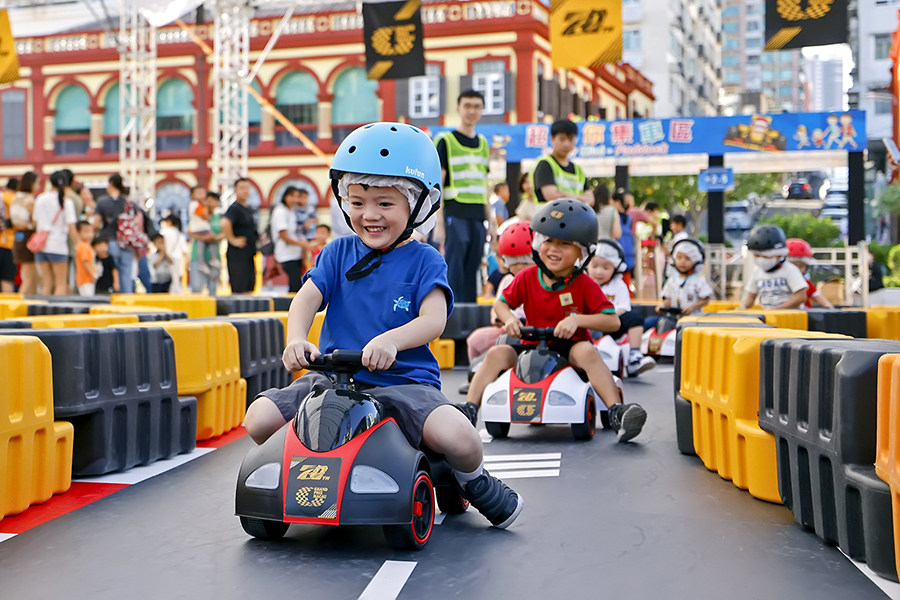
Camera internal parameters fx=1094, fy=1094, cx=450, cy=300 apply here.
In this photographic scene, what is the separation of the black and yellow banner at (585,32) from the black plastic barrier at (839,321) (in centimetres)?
639

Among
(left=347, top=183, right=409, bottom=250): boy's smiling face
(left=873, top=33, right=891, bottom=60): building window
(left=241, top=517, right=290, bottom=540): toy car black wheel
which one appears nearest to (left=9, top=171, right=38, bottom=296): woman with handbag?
(left=347, top=183, right=409, bottom=250): boy's smiling face

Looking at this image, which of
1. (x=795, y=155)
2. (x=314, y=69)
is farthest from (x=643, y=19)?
(x=795, y=155)

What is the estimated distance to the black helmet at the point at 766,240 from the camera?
400 inches

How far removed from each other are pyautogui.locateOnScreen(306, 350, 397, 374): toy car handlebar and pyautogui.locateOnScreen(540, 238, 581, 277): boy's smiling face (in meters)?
3.04

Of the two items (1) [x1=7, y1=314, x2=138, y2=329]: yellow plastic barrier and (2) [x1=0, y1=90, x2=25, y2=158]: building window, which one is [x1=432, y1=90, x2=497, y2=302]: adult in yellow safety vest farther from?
(2) [x1=0, y1=90, x2=25, y2=158]: building window

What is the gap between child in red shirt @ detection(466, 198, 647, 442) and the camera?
20.7 ft

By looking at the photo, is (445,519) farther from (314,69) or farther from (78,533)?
(314,69)

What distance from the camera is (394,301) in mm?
3996

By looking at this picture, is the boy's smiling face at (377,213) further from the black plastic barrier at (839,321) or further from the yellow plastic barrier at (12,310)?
the yellow plastic barrier at (12,310)

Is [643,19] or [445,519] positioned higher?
[643,19]

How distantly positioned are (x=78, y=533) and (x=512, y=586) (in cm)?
163

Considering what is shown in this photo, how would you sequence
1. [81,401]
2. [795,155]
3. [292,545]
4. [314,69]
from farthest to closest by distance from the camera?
[314,69] < [795,155] < [81,401] < [292,545]

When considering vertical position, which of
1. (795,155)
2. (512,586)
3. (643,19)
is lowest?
(512,586)

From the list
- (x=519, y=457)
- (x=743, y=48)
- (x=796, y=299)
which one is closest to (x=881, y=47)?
(x=796, y=299)
